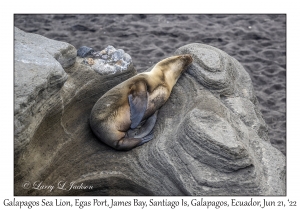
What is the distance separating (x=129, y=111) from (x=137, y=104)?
12 centimetres

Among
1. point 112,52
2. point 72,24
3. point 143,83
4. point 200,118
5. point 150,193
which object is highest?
point 72,24

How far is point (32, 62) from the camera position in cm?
491

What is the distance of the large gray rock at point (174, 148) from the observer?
15.0 feet

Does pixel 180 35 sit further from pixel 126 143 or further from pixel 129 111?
pixel 126 143

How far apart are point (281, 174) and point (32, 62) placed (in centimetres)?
274

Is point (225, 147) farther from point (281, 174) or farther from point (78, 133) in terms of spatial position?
point (78, 133)

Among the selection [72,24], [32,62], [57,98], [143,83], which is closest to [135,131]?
[143,83]

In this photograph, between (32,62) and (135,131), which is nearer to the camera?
(32,62)

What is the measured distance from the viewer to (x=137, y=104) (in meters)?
5.38

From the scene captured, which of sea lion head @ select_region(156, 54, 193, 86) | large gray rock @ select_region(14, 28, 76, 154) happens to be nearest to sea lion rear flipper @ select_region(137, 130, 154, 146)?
sea lion head @ select_region(156, 54, 193, 86)

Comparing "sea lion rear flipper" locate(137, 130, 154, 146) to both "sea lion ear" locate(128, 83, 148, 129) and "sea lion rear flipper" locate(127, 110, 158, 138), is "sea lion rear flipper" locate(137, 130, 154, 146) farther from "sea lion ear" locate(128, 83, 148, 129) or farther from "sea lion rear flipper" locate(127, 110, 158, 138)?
"sea lion ear" locate(128, 83, 148, 129)

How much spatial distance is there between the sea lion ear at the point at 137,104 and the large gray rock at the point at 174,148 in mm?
254

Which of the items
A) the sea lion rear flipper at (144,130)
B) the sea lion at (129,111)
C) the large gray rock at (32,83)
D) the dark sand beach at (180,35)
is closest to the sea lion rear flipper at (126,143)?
the sea lion at (129,111)

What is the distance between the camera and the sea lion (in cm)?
520
